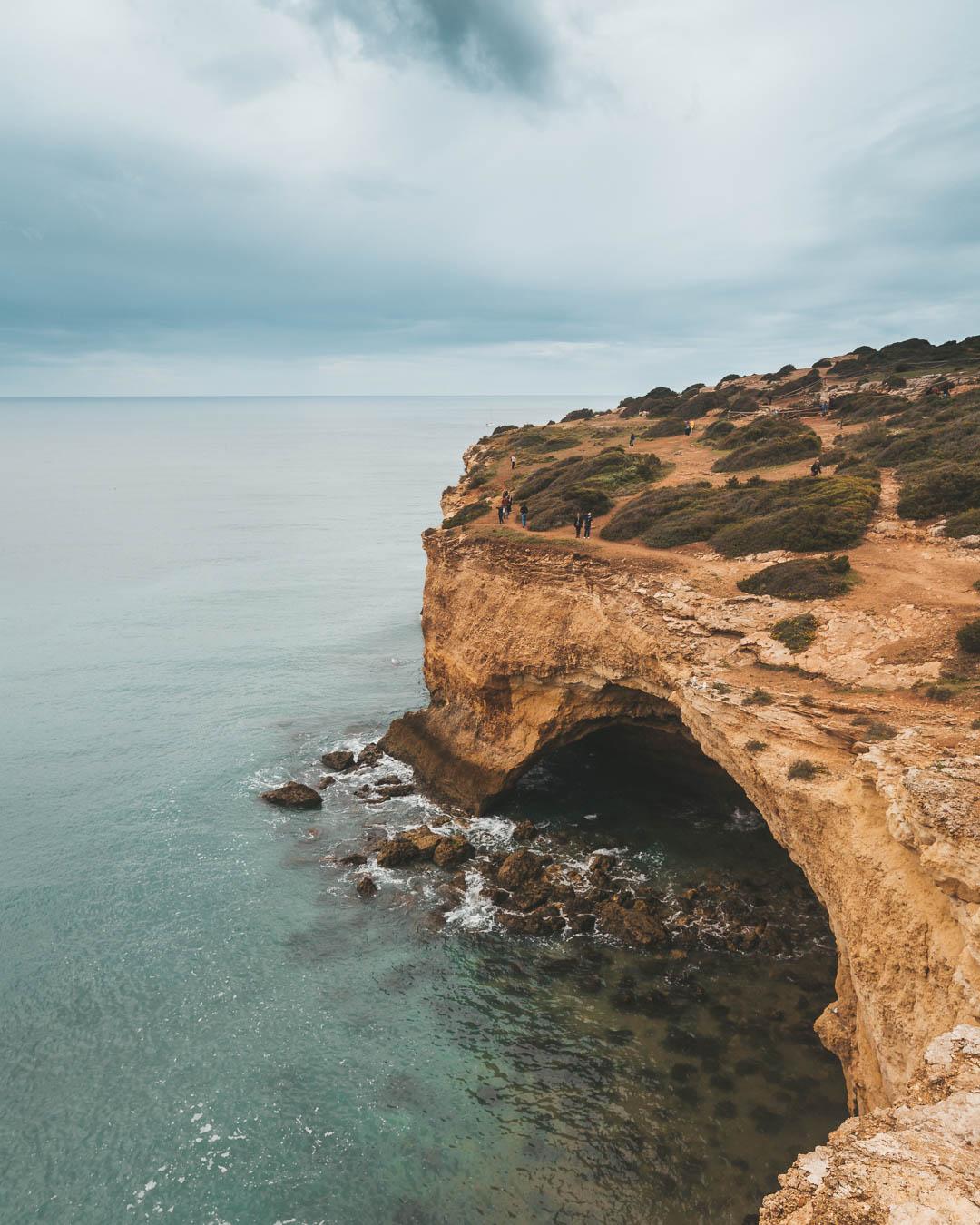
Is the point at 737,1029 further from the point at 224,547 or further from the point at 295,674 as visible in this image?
the point at 224,547

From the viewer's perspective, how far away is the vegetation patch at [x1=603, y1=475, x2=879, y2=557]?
909 inches

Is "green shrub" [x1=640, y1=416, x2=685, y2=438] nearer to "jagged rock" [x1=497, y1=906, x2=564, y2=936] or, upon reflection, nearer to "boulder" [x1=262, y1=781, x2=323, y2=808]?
"boulder" [x1=262, y1=781, x2=323, y2=808]

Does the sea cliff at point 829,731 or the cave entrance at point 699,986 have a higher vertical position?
the sea cliff at point 829,731

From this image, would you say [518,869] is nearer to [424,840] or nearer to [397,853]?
[424,840]

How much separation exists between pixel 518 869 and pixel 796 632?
33.7 ft

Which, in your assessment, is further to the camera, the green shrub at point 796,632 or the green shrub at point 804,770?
the green shrub at point 796,632

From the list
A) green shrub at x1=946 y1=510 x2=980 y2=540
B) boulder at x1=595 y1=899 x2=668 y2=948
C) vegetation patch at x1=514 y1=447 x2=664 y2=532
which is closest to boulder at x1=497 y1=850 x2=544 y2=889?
boulder at x1=595 y1=899 x2=668 y2=948

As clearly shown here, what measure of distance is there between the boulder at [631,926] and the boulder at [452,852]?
459 centimetres

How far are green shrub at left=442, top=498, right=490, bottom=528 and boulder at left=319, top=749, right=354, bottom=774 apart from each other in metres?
11.9

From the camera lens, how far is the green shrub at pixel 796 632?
17.6 metres

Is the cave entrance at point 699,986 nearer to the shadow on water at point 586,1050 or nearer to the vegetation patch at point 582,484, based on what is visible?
the shadow on water at point 586,1050

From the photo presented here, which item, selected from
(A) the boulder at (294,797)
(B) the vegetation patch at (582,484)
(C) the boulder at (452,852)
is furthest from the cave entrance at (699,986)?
(B) the vegetation patch at (582,484)

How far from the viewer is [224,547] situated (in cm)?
7000

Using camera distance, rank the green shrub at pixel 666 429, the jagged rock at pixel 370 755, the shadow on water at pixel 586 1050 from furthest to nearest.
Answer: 1. the green shrub at pixel 666 429
2. the jagged rock at pixel 370 755
3. the shadow on water at pixel 586 1050
